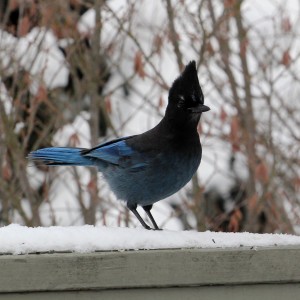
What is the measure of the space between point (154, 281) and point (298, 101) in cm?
389

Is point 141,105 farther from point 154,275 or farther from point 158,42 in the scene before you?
point 154,275

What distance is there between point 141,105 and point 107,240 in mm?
2765

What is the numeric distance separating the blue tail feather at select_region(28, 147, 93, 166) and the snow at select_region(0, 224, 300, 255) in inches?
41.3

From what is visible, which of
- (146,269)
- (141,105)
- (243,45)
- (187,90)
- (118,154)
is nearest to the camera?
(146,269)

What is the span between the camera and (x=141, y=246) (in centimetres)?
240

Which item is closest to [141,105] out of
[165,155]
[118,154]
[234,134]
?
[234,134]

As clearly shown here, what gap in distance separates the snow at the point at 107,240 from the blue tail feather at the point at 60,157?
3.44 ft

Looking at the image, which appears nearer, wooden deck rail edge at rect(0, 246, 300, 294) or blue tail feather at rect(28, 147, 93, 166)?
wooden deck rail edge at rect(0, 246, 300, 294)

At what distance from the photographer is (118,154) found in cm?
361

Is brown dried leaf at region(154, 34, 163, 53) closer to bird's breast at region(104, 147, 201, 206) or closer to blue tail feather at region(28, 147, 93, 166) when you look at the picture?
blue tail feather at region(28, 147, 93, 166)

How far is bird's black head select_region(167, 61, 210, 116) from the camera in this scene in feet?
10.6

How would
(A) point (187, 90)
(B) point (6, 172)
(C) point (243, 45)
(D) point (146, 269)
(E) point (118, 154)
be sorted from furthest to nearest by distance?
(C) point (243, 45)
(B) point (6, 172)
(E) point (118, 154)
(A) point (187, 90)
(D) point (146, 269)

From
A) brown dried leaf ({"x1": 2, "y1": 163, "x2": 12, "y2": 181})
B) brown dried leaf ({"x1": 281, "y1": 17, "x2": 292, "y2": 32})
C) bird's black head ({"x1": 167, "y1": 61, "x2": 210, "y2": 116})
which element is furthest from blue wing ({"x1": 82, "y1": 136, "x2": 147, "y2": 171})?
brown dried leaf ({"x1": 281, "y1": 17, "x2": 292, "y2": 32})

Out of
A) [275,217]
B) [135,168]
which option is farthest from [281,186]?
[135,168]
